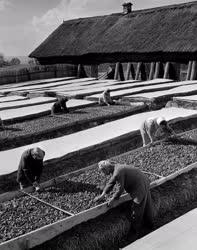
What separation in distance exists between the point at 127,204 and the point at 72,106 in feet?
26.0

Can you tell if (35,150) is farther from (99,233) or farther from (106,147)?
(106,147)

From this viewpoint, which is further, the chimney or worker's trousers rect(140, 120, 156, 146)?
the chimney

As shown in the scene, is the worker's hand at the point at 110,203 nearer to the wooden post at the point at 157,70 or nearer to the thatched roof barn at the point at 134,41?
the thatched roof barn at the point at 134,41

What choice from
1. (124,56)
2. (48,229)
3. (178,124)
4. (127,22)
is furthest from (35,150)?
(127,22)

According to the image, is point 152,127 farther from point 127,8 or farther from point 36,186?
point 127,8

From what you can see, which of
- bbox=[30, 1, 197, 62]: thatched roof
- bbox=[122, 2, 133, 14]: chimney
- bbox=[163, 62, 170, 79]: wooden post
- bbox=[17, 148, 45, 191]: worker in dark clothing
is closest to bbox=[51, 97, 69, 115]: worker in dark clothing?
bbox=[17, 148, 45, 191]: worker in dark clothing

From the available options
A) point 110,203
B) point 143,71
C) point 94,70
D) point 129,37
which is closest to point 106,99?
point 110,203

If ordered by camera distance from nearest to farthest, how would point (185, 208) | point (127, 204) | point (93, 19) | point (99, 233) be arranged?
point (99, 233)
point (127, 204)
point (185, 208)
point (93, 19)

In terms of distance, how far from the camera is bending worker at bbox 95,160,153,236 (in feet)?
17.3

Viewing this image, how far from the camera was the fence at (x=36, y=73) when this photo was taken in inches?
864

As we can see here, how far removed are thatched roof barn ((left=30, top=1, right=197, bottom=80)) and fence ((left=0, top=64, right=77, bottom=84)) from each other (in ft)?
2.83

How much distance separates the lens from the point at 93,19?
27.8 m

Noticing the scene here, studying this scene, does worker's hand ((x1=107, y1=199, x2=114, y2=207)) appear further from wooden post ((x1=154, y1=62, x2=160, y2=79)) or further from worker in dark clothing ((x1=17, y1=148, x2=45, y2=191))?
wooden post ((x1=154, y1=62, x2=160, y2=79))

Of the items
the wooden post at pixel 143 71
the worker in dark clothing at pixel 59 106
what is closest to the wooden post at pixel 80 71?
the wooden post at pixel 143 71
